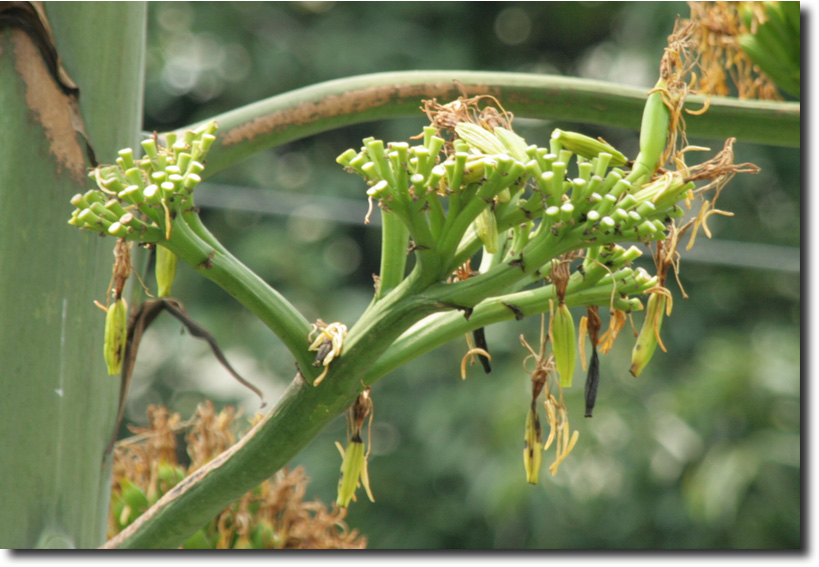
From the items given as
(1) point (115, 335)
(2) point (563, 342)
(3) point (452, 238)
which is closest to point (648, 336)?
(2) point (563, 342)

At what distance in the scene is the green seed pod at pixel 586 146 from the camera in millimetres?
742

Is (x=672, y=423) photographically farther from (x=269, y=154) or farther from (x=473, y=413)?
(x=269, y=154)

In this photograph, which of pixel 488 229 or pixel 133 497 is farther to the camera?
pixel 133 497

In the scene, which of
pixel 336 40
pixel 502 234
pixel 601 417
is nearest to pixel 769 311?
pixel 601 417

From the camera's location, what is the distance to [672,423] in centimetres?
400

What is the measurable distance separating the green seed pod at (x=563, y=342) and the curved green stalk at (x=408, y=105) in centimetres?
38

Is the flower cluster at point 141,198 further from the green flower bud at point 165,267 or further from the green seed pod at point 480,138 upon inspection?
the green seed pod at point 480,138

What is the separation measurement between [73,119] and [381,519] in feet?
12.5

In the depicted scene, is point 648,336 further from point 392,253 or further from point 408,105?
point 408,105

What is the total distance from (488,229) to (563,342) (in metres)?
0.11

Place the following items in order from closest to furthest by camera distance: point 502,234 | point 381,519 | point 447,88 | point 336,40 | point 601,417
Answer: point 502,234 < point 447,88 < point 601,417 < point 381,519 < point 336,40

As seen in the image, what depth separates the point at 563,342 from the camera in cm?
73

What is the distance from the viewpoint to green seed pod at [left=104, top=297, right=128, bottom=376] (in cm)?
76

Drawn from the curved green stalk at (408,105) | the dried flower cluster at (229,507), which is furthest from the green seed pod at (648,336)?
the dried flower cluster at (229,507)
